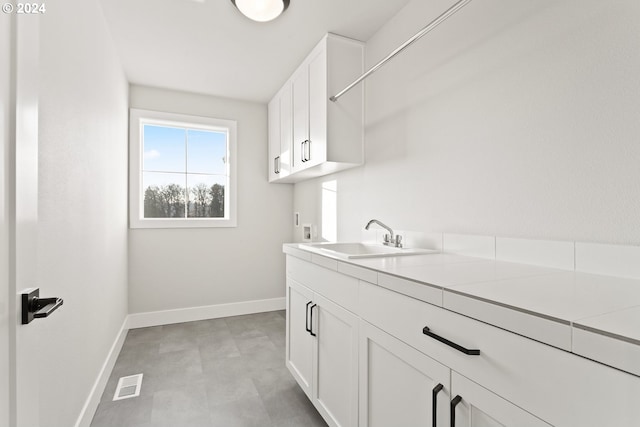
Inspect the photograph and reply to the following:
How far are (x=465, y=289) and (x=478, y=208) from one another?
30.7 inches

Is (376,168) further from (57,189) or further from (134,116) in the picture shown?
(134,116)

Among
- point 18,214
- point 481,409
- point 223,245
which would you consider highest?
point 18,214

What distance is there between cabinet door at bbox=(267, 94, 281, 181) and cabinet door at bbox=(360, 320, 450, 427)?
2415 mm

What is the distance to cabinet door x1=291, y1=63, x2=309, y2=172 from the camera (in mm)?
2512

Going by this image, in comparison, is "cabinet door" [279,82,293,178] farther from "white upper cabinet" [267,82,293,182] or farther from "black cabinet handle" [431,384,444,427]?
"black cabinet handle" [431,384,444,427]

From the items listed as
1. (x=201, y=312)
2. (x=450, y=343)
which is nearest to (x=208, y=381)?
(x=201, y=312)

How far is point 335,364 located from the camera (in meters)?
1.45

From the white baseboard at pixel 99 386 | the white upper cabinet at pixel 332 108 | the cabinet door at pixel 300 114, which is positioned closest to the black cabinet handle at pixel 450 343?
the white upper cabinet at pixel 332 108

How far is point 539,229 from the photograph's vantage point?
1214 mm

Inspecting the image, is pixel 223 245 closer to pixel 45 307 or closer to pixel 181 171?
pixel 181 171

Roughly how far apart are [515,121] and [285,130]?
2.12 meters

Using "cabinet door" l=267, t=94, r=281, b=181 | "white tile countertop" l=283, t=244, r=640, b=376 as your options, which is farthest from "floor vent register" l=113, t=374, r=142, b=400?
"cabinet door" l=267, t=94, r=281, b=181

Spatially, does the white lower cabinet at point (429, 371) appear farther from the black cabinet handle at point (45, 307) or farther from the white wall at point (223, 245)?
the white wall at point (223, 245)

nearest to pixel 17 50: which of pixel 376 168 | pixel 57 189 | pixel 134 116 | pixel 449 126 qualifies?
pixel 57 189
